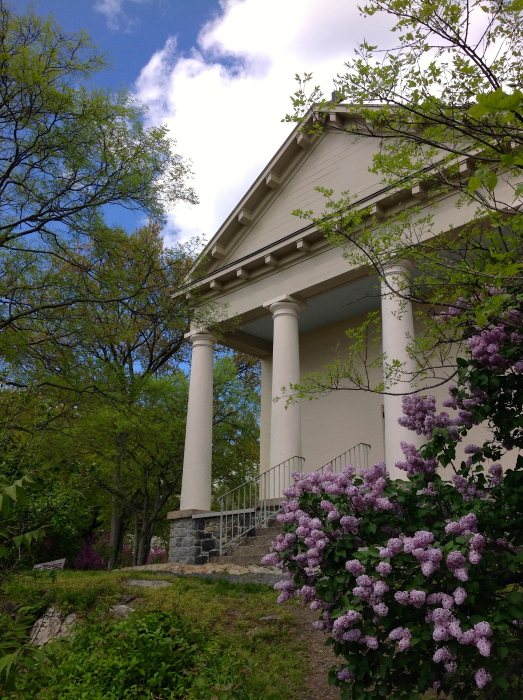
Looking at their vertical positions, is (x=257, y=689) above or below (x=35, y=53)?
below

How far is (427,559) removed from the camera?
11.0 feet

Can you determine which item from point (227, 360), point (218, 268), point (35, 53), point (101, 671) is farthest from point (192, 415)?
point (101, 671)

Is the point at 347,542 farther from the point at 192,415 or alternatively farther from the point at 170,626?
the point at 192,415

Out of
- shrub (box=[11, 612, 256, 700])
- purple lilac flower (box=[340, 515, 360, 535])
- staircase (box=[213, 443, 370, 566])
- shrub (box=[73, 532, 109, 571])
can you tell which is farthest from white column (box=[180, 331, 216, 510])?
purple lilac flower (box=[340, 515, 360, 535])

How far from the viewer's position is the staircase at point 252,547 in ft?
36.4

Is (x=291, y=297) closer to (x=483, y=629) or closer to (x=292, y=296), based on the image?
(x=292, y=296)

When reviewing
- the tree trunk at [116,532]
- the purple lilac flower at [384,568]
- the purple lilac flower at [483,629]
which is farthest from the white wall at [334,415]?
the purple lilac flower at [483,629]

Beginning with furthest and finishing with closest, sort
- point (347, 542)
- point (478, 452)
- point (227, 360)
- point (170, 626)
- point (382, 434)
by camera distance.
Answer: point (227, 360), point (382, 434), point (170, 626), point (478, 452), point (347, 542)

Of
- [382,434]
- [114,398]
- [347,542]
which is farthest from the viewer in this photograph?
[382,434]

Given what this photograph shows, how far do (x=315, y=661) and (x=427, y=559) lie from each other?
3.11 meters

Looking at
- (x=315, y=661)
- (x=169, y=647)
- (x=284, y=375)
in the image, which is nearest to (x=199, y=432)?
(x=284, y=375)

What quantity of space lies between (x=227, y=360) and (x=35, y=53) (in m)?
13.3

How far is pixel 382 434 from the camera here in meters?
14.8

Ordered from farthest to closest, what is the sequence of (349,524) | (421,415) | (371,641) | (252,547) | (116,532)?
(116,532), (252,547), (421,415), (349,524), (371,641)
